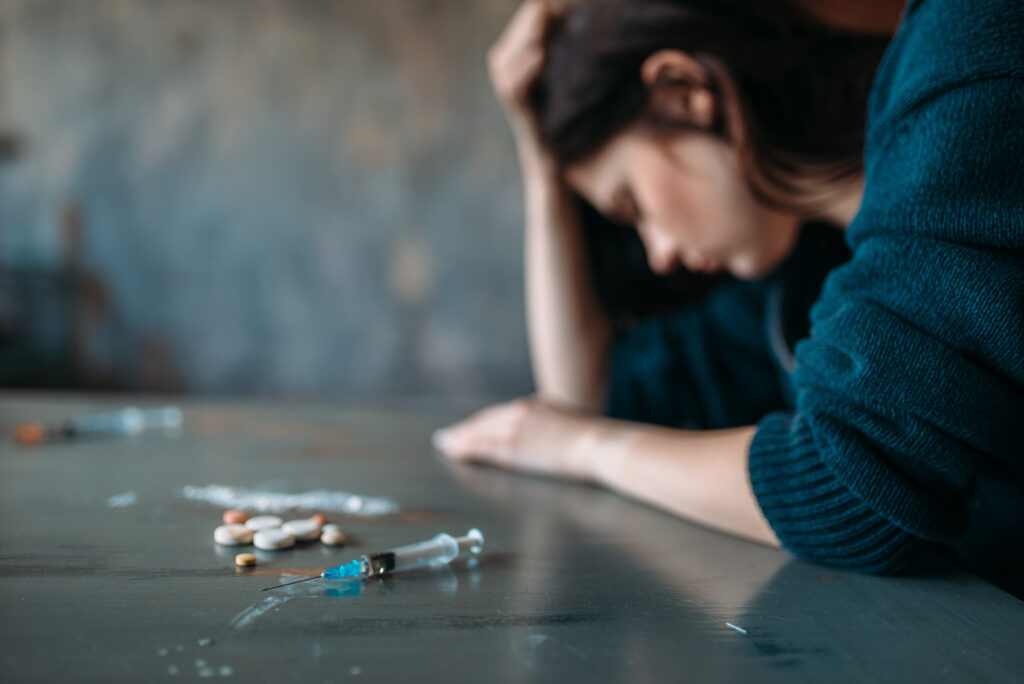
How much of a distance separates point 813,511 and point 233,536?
323mm

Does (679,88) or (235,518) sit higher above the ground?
(679,88)

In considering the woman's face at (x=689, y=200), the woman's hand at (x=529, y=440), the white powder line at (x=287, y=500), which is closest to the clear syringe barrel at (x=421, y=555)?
the white powder line at (x=287, y=500)

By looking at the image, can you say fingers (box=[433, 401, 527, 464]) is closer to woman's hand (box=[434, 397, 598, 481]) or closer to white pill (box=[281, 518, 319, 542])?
woman's hand (box=[434, 397, 598, 481])

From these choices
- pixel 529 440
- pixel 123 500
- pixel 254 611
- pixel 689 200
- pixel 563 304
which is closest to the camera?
pixel 254 611

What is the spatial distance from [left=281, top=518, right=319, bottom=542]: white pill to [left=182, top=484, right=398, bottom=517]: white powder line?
7 centimetres

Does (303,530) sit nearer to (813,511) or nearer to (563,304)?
(813,511)

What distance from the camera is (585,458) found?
63cm

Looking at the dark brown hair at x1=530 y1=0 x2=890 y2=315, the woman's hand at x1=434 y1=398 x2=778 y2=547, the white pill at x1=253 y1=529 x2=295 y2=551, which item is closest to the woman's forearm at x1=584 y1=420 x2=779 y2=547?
the woman's hand at x1=434 y1=398 x2=778 y2=547

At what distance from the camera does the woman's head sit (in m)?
0.72

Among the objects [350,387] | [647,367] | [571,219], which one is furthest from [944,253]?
[350,387]

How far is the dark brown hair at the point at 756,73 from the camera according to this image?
71cm

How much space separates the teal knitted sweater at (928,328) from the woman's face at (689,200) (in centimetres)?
42

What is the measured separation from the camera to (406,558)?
37 centimetres

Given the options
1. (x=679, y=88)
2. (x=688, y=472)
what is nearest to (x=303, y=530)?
(x=688, y=472)
